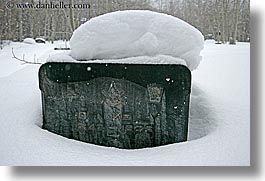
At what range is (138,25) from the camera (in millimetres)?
2654

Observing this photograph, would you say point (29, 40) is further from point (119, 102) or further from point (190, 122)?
point (190, 122)

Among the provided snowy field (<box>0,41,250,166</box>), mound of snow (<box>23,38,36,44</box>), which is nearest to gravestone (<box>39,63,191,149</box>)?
snowy field (<box>0,41,250,166</box>)

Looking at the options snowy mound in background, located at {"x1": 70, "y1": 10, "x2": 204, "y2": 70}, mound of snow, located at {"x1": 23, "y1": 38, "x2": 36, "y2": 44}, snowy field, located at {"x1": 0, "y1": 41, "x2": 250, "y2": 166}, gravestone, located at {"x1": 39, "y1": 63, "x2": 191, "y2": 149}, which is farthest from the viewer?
mound of snow, located at {"x1": 23, "y1": 38, "x2": 36, "y2": 44}

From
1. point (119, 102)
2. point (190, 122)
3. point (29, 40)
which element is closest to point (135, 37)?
point (119, 102)

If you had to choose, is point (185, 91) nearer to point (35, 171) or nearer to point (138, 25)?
point (138, 25)

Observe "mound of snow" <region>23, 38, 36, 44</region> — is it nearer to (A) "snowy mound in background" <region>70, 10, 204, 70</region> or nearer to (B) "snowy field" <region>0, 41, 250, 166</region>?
(B) "snowy field" <region>0, 41, 250, 166</region>

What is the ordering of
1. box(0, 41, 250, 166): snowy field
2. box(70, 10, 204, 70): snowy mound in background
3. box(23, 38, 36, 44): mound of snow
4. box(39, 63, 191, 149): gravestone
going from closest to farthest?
1. box(0, 41, 250, 166): snowy field
2. box(39, 63, 191, 149): gravestone
3. box(70, 10, 204, 70): snowy mound in background
4. box(23, 38, 36, 44): mound of snow

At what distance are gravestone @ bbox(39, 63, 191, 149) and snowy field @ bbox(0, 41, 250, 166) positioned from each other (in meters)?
0.11

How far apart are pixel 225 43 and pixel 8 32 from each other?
6.29ft

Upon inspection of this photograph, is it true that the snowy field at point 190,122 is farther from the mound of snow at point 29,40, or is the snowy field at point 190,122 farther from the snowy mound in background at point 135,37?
the snowy mound in background at point 135,37

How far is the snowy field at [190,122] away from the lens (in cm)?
234

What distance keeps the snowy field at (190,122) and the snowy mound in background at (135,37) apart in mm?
421

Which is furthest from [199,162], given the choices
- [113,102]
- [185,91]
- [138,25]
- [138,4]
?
[138,4]

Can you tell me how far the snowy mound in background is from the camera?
8.55ft
